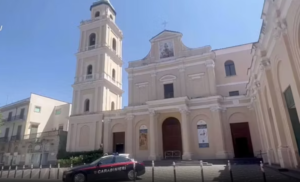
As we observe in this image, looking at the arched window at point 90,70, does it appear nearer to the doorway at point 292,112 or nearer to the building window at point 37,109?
the building window at point 37,109

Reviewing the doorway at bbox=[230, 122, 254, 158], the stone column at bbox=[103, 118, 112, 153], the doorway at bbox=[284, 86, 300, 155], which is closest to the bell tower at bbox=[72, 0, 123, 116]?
the stone column at bbox=[103, 118, 112, 153]

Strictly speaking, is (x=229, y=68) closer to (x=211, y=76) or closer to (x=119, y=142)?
(x=211, y=76)

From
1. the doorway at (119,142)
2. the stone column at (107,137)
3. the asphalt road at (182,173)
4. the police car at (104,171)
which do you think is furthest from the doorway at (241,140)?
the stone column at (107,137)

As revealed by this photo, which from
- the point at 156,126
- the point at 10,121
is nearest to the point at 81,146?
the point at 156,126

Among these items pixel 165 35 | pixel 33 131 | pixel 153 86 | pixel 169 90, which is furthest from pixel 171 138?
pixel 33 131

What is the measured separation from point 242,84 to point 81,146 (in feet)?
65.3

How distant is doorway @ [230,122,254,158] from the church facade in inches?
3.5

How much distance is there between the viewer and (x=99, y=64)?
27.4m

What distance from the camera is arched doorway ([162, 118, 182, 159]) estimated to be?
2123cm

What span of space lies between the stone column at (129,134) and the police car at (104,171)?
11887 millimetres

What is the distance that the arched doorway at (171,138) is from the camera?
69.6 feet

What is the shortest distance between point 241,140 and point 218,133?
2632 mm

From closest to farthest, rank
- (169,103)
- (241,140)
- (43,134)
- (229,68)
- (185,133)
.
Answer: (185,133) → (241,140) → (169,103) → (229,68) → (43,134)

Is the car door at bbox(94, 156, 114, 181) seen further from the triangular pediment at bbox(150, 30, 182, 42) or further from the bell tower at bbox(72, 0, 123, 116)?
the triangular pediment at bbox(150, 30, 182, 42)
